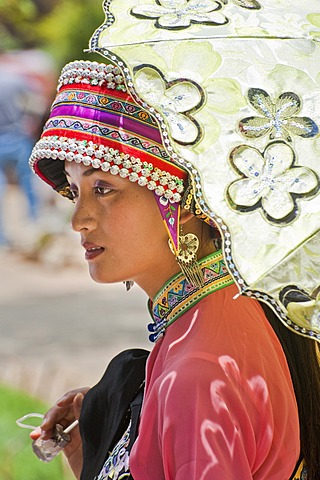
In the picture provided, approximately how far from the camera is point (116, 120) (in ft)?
5.53

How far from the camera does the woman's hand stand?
6.99 ft

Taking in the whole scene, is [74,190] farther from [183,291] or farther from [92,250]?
[183,291]

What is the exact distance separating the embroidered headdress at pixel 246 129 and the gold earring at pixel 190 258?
28 centimetres

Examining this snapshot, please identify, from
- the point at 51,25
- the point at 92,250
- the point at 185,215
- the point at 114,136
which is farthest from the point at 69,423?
the point at 51,25

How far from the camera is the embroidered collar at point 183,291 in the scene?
1.72 meters

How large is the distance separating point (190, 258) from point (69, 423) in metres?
0.66

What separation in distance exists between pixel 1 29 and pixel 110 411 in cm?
695

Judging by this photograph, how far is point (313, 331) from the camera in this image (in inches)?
54.2

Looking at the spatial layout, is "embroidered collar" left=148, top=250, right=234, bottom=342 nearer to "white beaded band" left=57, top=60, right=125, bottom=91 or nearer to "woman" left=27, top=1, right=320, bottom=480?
"woman" left=27, top=1, right=320, bottom=480

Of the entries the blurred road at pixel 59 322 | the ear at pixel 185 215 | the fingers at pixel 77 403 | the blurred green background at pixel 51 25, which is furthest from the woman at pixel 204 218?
the blurred green background at pixel 51 25

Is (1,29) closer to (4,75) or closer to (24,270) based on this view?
(4,75)

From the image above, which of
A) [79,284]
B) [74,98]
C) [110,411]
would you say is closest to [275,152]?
[74,98]

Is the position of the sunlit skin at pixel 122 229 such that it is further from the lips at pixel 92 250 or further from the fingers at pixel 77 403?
the fingers at pixel 77 403

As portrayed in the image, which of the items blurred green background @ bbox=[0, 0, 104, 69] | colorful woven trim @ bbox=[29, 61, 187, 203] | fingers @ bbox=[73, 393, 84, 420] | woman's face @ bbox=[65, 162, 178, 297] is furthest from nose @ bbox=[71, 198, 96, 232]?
blurred green background @ bbox=[0, 0, 104, 69]
